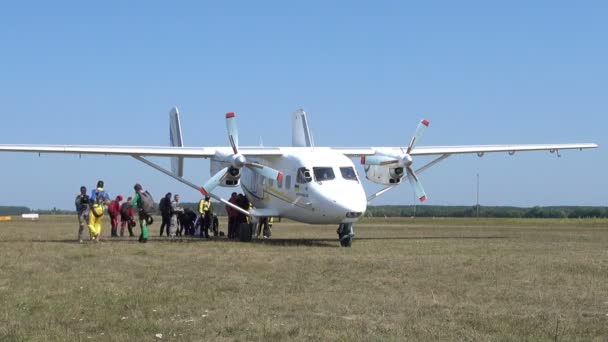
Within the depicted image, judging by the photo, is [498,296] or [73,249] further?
[73,249]

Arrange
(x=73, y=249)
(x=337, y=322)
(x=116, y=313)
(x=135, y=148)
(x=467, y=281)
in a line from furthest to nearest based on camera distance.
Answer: (x=135, y=148) → (x=73, y=249) → (x=467, y=281) → (x=116, y=313) → (x=337, y=322)

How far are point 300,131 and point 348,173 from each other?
713 centimetres

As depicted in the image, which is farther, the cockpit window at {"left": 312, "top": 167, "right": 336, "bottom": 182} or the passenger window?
the passenger window

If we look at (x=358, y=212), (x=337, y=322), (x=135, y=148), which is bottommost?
(x=337, y=322)

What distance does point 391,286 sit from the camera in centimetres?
1369

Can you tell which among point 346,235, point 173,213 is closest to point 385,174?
point 346,235

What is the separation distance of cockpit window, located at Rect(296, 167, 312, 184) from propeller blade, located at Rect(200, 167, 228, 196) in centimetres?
314

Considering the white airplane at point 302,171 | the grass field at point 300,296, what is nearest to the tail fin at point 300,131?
the white airplane at point 302,171

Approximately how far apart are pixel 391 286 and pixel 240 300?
306 centimetres

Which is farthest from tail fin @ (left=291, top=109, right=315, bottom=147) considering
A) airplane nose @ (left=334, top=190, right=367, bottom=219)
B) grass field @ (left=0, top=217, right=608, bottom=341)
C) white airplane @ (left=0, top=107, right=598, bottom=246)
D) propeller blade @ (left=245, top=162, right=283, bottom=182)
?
grass field @ (left=0, top=217, right=608, bottom=341)

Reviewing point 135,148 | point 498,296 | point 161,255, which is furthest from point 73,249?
point 498,296

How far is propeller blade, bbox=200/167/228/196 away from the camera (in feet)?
91.9

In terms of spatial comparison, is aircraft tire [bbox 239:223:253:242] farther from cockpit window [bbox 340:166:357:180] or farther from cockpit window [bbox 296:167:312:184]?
cockpit window [bbox 340:166:357:180]

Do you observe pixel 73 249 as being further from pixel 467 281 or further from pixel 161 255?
pixel 467 281
